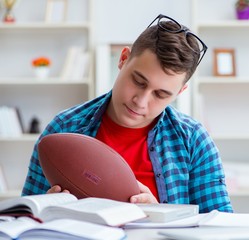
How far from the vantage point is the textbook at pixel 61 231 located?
859 mm

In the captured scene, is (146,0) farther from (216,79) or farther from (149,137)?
(149,137)

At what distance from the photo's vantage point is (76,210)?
3.22ft

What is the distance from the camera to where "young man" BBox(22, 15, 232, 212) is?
1.46 m

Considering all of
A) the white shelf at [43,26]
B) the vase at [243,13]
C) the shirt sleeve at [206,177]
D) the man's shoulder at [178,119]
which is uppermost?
the vase at [243,13]

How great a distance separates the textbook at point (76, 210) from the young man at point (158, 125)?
0.46 metres

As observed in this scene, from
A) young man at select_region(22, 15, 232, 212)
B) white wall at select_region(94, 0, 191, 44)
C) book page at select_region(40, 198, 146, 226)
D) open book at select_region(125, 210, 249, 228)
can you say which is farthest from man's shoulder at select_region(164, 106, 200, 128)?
white wall at select_region(94, 0, 191, 44)

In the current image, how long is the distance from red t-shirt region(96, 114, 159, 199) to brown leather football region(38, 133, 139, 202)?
1.00 ft

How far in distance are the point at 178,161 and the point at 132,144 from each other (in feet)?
0.46

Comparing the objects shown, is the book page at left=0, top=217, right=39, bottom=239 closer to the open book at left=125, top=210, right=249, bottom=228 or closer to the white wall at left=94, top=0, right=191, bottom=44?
the open book at left=125, top=210, right=249, bottom=228

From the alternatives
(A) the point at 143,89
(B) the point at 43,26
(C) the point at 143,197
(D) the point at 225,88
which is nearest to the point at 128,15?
(B) the point at 43,26

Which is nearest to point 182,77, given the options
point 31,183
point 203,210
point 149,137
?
point 149,137

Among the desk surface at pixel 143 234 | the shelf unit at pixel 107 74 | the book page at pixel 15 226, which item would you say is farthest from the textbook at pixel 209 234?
the shelf unit at pixel 107 74

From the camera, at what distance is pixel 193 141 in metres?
1.66

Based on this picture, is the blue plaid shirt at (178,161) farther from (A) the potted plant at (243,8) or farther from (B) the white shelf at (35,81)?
(A) the potted plant at (243,8)
